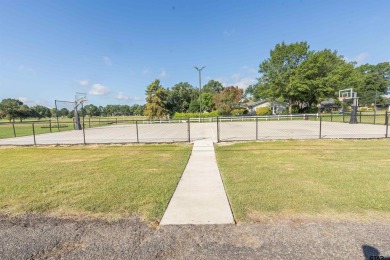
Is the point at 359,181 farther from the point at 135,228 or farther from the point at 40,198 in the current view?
Result: the point at 40,198

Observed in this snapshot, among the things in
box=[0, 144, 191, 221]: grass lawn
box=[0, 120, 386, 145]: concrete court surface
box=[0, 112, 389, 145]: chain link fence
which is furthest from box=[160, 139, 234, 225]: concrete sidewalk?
box=[0, 120, 386, 145]: concrete court surface

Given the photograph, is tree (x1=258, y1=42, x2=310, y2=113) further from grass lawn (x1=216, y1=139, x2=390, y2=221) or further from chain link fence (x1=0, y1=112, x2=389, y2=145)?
grass lawn (x1=216, y1=139, x2=390, y2=221)

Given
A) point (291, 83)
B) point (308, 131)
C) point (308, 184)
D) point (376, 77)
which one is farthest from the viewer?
point (376, 77)

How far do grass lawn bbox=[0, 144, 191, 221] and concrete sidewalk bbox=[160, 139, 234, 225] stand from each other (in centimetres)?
21

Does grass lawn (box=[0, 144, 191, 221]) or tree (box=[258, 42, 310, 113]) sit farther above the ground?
tree (box=[258, 42, 310, 113])

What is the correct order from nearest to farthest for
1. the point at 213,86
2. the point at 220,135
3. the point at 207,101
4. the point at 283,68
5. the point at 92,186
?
the point at 92,186
the point at 220,135
the point at 283,68
the point at 207,101
the point at 213,86

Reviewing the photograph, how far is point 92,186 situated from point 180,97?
6796 cm

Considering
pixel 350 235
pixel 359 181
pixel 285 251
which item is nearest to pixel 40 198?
pixel 285 251

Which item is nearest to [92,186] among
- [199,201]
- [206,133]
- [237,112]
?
[199,201]

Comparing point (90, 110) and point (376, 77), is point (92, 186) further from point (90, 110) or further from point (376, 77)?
point (376, 77)

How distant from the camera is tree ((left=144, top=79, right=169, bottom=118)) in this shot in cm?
4119

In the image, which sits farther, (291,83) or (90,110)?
(90,110)

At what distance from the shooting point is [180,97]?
7131cm

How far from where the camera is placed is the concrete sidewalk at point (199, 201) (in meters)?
3.17
